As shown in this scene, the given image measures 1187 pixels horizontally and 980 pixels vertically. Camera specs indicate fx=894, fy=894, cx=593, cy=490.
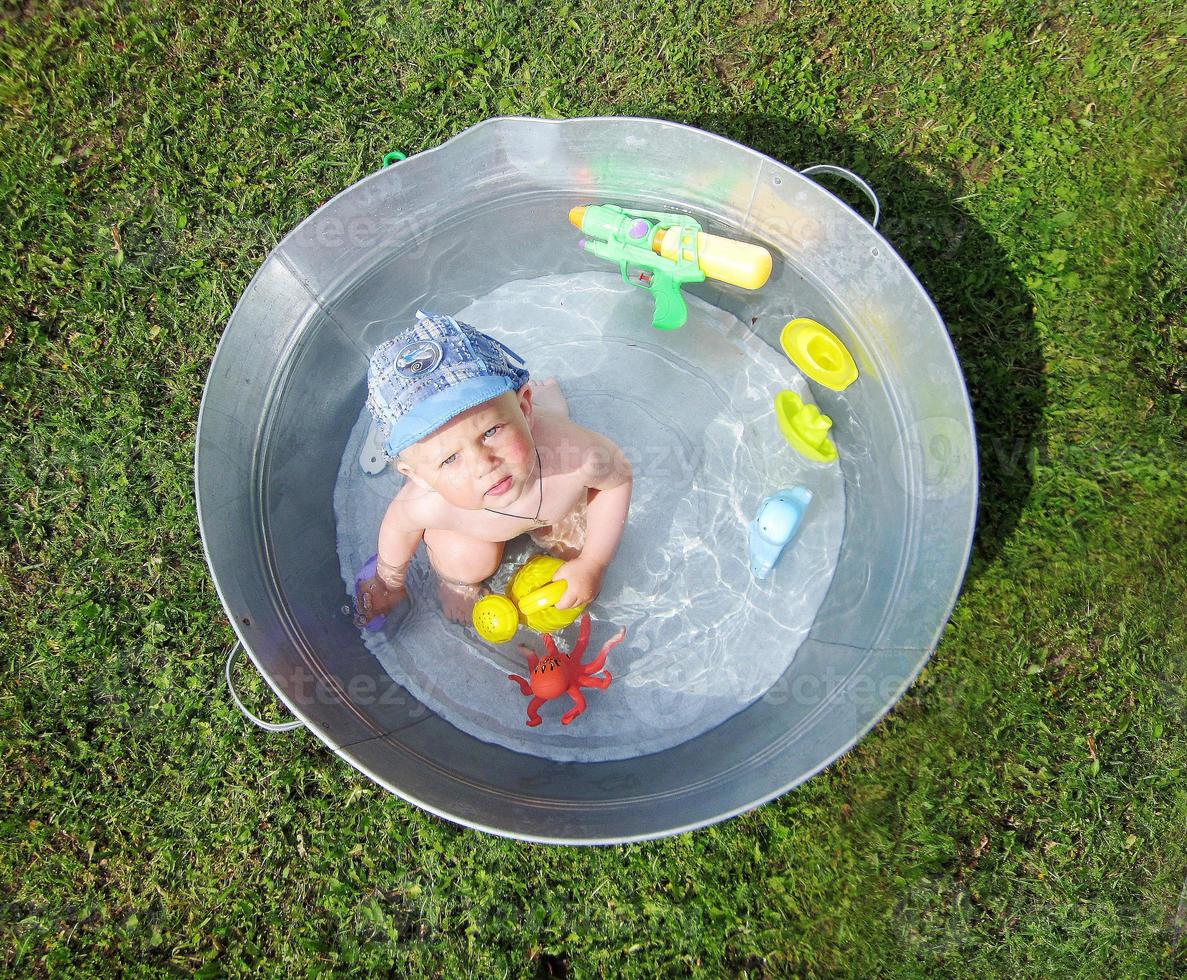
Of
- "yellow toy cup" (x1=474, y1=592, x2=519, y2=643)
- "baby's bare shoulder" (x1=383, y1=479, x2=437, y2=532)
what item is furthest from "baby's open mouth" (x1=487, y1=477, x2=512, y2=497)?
"yellow toy cup" (x1=474, y1=592, x2=519, y2=643)

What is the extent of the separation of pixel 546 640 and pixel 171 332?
1.30 metres

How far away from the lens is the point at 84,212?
2.48m

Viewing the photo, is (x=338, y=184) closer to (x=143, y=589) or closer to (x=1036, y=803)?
(x=143, y=589)

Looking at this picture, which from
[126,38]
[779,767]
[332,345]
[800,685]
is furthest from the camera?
[126,38]

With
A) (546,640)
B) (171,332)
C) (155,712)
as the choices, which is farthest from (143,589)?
(546,640)

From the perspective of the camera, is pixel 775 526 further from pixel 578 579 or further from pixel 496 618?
pixel 496 618

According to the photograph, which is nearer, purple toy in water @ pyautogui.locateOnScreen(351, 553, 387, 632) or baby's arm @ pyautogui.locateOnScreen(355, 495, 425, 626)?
baby's arm @ pyautogui.locateOnScreen(355, 495, 425, 626)

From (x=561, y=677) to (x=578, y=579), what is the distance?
8.9 inches

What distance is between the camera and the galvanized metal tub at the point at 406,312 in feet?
5.75

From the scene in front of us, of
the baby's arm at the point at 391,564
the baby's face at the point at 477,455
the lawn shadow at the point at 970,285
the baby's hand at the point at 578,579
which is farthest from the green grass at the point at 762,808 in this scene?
the baby's face at the point at 477,455

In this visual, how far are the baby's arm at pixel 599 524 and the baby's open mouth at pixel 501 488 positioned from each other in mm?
318

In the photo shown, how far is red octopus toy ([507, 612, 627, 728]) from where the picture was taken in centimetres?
204

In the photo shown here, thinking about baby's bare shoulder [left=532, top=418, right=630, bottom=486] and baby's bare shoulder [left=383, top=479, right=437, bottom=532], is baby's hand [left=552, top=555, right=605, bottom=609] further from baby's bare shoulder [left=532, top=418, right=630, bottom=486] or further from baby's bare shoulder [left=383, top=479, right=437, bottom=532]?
baby's bare shoulder [left=383, top=479, right=437, bottom=532]

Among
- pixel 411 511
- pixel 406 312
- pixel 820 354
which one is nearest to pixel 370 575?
pixel 411 511
